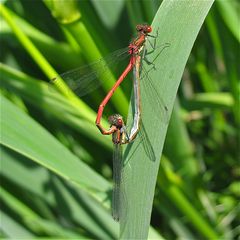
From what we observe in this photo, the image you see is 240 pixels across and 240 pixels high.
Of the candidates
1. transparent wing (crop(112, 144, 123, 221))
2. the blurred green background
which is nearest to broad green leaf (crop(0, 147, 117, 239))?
the blurred green background

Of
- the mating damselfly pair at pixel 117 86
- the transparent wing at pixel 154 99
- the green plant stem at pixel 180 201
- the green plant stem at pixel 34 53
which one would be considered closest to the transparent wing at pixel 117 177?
the mating damselfly pair at pixel 117 86

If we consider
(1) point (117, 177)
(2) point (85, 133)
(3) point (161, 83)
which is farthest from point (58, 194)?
(3) point (161, 83)

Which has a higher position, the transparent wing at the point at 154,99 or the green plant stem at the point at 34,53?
the green plant stem at the point at 34,53

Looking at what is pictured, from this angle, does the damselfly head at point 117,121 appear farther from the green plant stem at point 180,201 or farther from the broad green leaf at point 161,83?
the green plant stem at point 180,201

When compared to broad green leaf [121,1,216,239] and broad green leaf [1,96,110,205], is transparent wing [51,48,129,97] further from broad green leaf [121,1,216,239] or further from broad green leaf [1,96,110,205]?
broad green leaf [121,1,216,239]

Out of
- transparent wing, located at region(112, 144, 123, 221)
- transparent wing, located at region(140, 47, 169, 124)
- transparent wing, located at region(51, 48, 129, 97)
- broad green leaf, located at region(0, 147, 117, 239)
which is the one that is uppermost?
transparent wing, located at region(51, 48, 129, 97)

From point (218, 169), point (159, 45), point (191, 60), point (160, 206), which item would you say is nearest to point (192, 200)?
point (160, 206)
